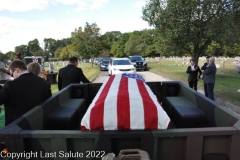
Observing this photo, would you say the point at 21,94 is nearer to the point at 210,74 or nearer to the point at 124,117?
the point at 124,117

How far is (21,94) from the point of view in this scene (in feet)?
10.4

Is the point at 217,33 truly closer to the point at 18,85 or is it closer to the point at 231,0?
the point at 231,0

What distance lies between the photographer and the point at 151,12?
58.9 ft

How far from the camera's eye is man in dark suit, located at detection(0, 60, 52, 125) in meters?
3.12

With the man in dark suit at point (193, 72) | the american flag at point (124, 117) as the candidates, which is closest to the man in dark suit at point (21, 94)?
the american flag at point (124, 117)

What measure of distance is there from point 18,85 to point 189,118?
7.75 feet

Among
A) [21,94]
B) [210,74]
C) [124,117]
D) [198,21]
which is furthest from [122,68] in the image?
[124,117]

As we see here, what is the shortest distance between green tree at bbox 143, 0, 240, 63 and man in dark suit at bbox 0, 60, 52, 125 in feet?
45.7

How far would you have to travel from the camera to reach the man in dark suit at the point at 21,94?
123 inches

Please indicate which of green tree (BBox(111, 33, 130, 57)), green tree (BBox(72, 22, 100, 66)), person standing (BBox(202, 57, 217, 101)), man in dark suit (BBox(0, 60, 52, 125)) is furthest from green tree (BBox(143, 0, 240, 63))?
green tree (BBox(111, 33, 130, 57))

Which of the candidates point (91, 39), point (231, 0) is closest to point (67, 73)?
point (231, 0)

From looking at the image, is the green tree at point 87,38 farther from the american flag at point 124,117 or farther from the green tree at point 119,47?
the green tree at point 119,47

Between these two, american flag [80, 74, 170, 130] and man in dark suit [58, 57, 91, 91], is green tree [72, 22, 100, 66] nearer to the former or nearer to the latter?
man in dark suit [58, 57, 91, 91]

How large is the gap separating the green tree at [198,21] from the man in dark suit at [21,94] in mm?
13935
